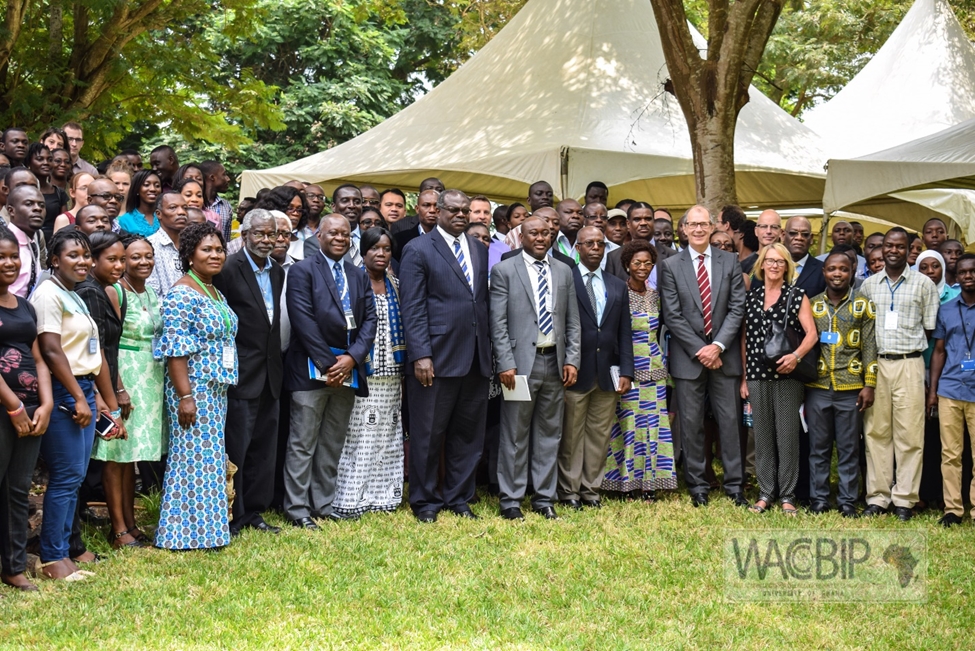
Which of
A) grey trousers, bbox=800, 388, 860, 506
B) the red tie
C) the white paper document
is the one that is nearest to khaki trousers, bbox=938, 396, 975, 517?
grey trousers, bbox=800, 388, 860, 506

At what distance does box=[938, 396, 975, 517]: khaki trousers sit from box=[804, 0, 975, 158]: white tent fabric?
9.87m

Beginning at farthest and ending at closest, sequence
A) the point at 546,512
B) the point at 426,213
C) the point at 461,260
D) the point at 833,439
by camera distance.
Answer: the point at 426,213
the point at 833,439
the point at 546,512
the point at 461,260

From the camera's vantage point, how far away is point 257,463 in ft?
22.7

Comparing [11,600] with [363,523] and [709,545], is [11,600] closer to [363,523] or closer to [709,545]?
[363,523]

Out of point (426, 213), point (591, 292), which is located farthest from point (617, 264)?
point (426, 213)

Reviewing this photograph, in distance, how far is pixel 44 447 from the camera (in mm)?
5547

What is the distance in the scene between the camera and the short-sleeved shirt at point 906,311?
25.1ft

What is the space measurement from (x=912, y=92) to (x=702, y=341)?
40.1 feet

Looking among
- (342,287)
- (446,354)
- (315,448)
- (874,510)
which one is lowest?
(874,510)

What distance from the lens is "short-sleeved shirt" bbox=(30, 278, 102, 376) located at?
17.7 feet

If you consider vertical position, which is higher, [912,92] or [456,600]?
[912,92]

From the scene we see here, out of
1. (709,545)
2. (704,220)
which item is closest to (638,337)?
(704,220)

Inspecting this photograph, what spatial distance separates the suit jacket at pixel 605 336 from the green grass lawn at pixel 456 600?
1209 mm

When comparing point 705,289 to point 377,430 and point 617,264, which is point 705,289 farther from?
point 377,430
